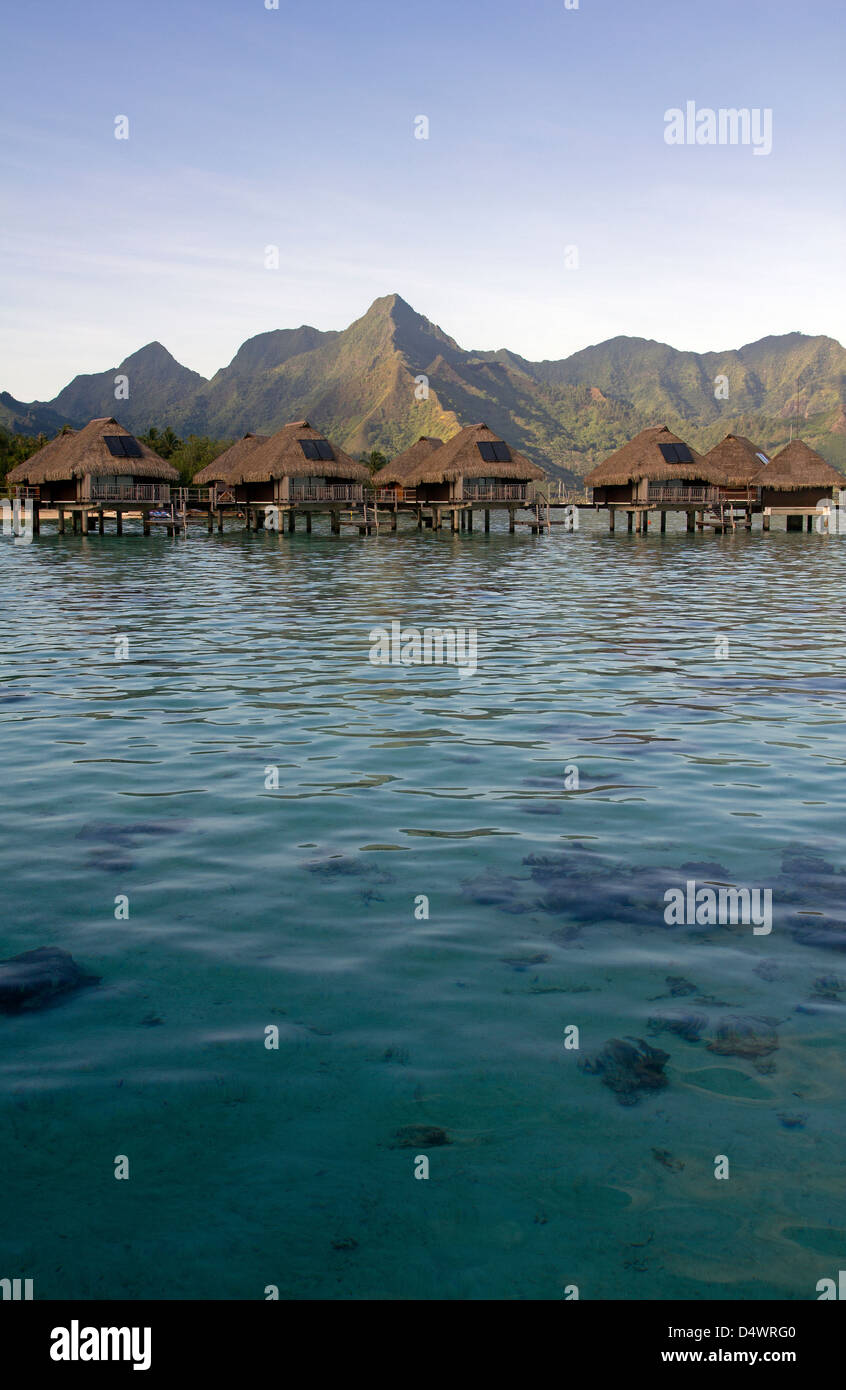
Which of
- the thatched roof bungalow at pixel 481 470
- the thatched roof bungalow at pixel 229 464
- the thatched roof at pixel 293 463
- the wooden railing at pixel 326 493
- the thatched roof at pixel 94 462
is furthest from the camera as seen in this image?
the thatched roof bungalow at pixel 229 464

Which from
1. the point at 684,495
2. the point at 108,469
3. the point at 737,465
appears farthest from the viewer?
the point at 737,465

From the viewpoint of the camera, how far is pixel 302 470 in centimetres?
5728

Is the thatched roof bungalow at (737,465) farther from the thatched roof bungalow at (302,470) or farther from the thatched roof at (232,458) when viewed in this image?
the thatched roof at (232,458)

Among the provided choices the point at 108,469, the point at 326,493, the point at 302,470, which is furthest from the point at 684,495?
the point at 108,469

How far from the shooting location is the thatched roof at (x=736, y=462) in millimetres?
69250

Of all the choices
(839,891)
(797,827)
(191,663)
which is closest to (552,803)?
(797,827)

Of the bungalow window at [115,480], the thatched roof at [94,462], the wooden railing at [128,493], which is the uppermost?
the thatched roof at [94,462]

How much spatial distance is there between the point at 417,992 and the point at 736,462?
69.7 metres

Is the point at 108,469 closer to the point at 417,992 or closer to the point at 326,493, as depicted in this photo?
the point at 326,493

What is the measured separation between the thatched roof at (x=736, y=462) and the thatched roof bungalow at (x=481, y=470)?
1411cm

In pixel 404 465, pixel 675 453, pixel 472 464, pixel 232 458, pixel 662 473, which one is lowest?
pixel 662 473

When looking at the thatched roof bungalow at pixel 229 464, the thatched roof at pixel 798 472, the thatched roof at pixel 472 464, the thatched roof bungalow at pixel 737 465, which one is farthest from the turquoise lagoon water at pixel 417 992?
the thatched roof bungalow at pixel 737 465
